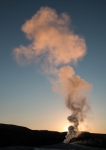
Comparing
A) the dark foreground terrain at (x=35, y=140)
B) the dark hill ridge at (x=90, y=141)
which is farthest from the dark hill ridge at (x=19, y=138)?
Result: the dark hill ridge at (x=90, y=141)

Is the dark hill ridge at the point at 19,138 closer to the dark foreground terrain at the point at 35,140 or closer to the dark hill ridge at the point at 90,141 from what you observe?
the dark foreground terrain at the point at 35,140

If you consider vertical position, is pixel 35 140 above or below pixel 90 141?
below

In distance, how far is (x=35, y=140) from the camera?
55.7 m

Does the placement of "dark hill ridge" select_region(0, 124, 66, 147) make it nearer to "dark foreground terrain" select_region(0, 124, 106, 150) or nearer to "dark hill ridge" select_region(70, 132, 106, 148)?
"dark foreground terrain" select_region(0, 124, 106, 150)

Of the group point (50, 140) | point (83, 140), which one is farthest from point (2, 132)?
point (83, 140)

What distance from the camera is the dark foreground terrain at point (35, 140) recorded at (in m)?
41.4

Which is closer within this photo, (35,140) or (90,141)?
(35,140)

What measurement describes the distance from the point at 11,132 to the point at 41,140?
14941 millimetres

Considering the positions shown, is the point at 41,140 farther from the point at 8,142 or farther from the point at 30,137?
the point at 8,142

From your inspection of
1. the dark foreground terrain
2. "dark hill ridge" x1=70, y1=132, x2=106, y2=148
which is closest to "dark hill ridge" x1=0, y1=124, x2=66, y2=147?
the dark foreground terrain

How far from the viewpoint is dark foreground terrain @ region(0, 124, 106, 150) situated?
41406 mm

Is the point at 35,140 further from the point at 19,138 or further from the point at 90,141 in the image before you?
the point at 90,141

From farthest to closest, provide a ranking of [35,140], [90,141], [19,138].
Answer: [90,141]
[35,140]
[19,138]

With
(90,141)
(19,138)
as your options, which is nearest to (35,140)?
(19,138)
